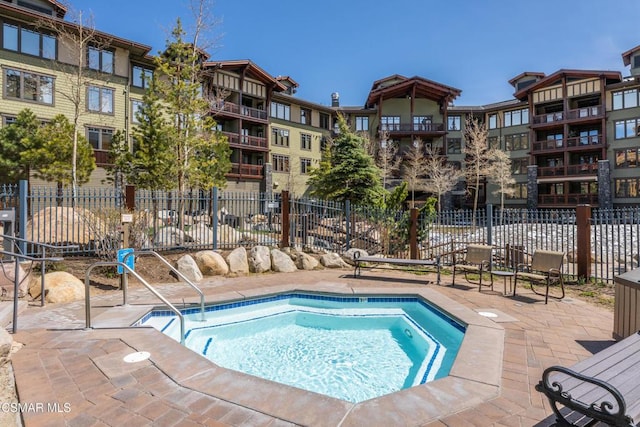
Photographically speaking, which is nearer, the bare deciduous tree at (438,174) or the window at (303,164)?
the bare deciduous tree at (438,174)

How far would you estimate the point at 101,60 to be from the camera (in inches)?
886

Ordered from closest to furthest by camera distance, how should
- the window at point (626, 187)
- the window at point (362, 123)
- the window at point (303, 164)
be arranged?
the window at point (626, 187) < the window at point (303, 164) < the window at point (362, 123)

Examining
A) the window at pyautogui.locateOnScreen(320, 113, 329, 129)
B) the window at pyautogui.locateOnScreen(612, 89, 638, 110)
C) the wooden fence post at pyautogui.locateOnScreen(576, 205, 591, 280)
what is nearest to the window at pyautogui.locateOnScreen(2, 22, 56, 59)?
the window at pyautogui.locateOnScreen(320, 113, 329, 129)

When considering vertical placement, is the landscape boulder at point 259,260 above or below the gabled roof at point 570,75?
below

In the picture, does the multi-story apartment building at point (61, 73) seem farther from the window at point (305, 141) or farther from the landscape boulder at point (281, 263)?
the window at point (305, 141)

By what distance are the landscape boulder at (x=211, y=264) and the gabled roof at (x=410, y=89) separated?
97.3 feet

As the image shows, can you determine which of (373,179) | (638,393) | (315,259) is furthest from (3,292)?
(373,179)

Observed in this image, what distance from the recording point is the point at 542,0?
1116 centimetres

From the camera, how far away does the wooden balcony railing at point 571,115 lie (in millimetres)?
30914

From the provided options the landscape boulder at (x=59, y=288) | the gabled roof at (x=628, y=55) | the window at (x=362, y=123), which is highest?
the gabled roof at (x=628, y=55)

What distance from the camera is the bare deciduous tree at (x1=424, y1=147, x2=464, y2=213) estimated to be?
32.3 meters

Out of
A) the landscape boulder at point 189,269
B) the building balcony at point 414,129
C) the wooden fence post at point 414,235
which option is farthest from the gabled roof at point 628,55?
the landscape boulder at point 189,269

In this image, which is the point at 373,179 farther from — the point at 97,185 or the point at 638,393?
the point at 97,185

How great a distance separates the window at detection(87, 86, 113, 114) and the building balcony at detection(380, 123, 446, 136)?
77.1 ft
